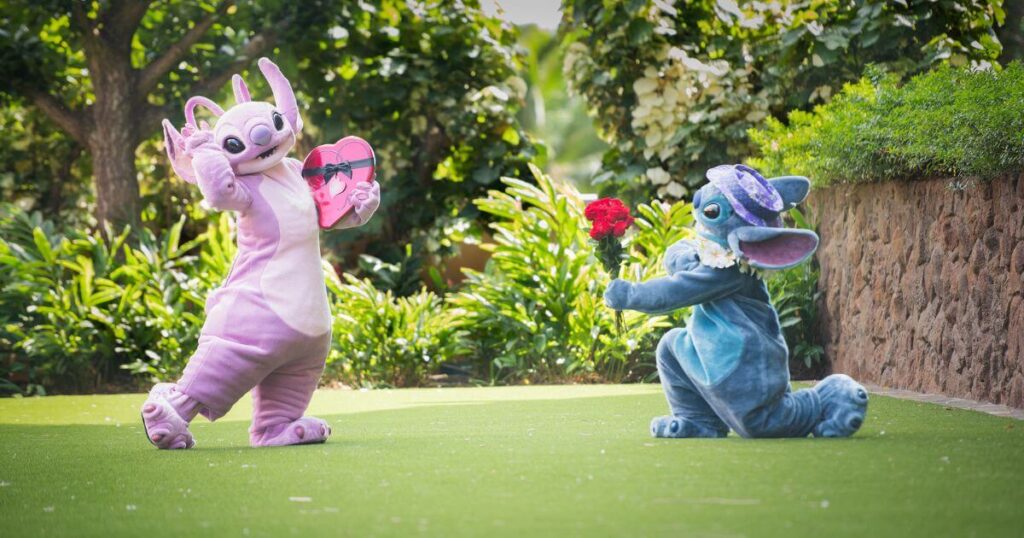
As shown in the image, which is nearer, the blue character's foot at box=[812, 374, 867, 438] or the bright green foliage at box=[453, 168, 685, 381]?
the blue character's foot at box=[812, 374, 867, 438]

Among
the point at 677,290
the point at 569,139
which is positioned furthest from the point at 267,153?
the point at 569,139

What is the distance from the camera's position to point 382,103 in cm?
1111

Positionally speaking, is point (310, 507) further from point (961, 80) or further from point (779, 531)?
point (961, 80)

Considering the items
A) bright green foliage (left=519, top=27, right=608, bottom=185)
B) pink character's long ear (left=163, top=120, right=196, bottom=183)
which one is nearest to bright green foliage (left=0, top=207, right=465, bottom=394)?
pink character's long ear (left=163, top=120, right=196, bottom=183)

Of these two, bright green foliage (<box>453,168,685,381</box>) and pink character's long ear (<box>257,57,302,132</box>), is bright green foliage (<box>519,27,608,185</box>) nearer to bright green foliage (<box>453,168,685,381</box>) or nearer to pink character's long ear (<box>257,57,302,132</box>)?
bright green foliage (<box>453,168,685,381</box>)

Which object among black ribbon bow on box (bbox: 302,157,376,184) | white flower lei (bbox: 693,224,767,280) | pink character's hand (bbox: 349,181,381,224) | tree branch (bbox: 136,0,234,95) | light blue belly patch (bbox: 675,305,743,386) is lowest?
light blue belly patch (bbox: 675,305,743,386)

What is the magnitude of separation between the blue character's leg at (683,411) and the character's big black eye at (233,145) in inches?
68.9

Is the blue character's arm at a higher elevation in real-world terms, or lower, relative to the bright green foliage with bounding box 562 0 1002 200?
lower

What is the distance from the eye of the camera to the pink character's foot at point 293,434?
455cm

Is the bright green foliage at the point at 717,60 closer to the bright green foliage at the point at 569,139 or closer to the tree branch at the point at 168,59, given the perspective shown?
the tree branch at the point at 168,59

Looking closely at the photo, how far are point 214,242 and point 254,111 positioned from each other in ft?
15.5

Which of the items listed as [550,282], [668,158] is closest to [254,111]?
[550,282]

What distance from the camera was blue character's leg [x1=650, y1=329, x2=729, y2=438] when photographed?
4402mm

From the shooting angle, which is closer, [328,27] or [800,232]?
[800,232]
